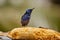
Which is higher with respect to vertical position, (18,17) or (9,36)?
(18,17)

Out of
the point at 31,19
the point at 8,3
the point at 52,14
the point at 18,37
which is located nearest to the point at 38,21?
the point at 31,19

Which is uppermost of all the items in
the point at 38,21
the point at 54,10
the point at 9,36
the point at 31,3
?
the point at 31,3

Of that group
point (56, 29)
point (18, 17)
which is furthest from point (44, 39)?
point (18, 17)

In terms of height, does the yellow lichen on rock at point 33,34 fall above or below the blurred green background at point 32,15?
below

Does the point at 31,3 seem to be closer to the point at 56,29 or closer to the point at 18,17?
the point at 18,17

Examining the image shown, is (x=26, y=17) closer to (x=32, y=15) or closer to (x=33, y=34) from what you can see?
(x=32, y=15)
